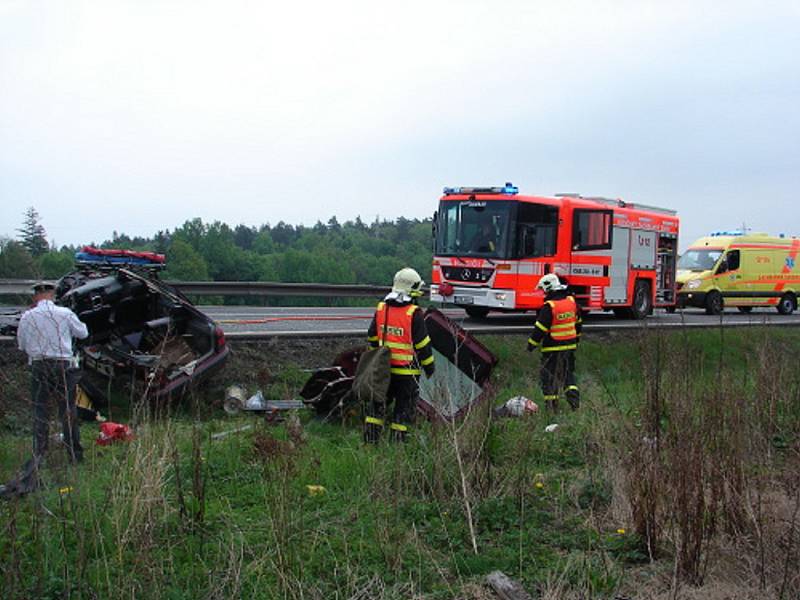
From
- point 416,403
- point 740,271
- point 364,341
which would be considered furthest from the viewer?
point 740,271

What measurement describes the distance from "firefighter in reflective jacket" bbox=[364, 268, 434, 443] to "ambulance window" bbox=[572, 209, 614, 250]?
409 inches

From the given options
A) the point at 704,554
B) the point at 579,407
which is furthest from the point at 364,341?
the point at 704,554

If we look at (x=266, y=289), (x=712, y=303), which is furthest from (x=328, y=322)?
(x=712, y=303)

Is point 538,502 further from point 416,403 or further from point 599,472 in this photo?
point 416,403

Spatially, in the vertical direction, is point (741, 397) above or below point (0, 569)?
above

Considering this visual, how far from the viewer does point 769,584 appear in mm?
4352

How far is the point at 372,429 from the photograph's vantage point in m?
7.63

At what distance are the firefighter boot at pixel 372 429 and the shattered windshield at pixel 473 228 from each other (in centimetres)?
962

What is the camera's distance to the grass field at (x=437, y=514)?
419 cm

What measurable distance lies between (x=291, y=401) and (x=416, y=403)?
2669 mm

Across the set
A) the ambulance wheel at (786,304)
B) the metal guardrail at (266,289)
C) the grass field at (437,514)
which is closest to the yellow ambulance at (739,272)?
the ambulance wheel at (786,304)

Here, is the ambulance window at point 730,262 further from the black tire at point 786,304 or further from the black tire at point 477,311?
the black tire at point 477,311

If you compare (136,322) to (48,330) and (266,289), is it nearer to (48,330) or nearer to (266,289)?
(48,330)

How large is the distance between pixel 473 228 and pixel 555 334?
7.38 metres
